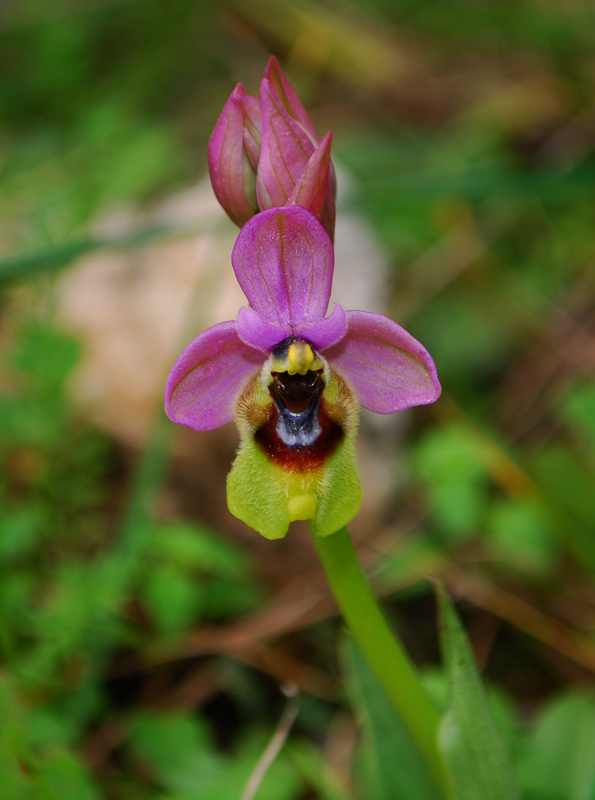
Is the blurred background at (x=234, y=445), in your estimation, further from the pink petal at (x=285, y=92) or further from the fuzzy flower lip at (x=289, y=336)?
the pink petal at (x=285, y=92)

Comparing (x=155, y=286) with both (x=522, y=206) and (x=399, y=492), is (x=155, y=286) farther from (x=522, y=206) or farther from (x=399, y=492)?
(x=522, y=206)

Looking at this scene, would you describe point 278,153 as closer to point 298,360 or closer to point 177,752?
point 298,360

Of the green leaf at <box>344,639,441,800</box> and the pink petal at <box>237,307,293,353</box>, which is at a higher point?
the pink petal at <box>237,307,293,353</box>

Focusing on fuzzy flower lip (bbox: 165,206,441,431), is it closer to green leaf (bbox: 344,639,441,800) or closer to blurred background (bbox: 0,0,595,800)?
blurred background (bbox: 0,0,595,800)

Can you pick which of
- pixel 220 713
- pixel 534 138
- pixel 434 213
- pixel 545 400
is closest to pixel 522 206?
pixel 434 213

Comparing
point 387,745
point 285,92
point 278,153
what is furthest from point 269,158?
point 387,745

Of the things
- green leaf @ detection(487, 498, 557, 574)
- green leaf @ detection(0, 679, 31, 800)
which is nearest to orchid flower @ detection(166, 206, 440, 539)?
green leaf @ detection(0, 679, 31, 800)
